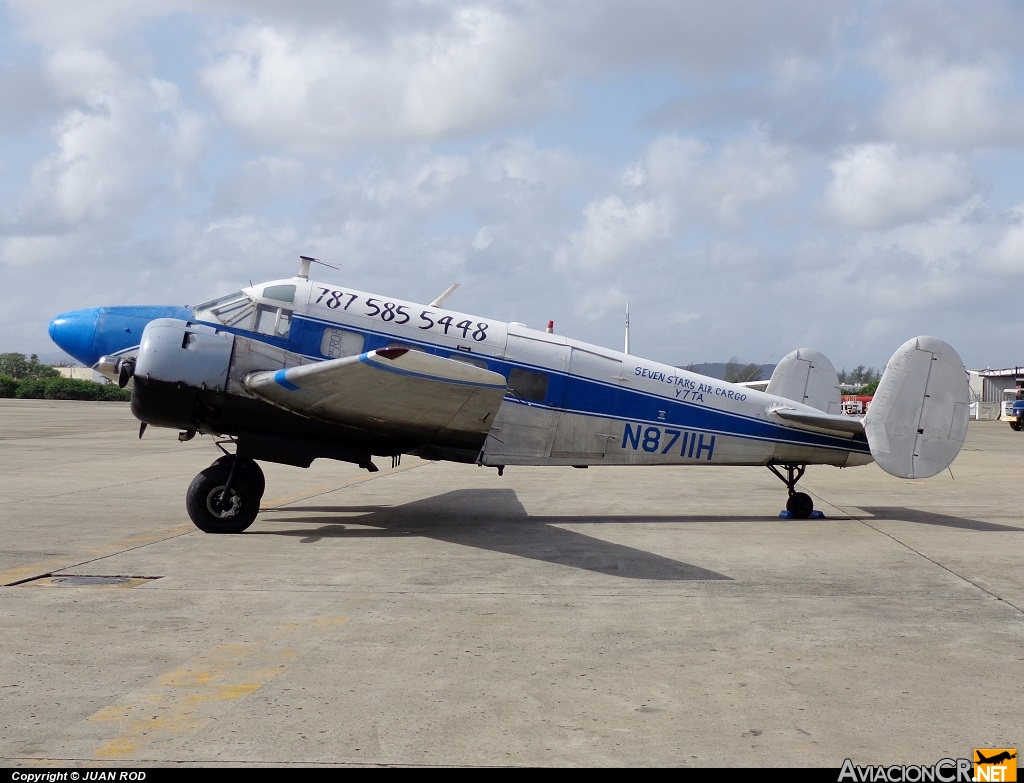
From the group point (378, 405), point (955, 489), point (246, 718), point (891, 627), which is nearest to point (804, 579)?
point (891, 627)

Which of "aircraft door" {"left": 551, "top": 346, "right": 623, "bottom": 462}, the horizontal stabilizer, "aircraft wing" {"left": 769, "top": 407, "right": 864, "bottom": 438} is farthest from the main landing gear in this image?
the horizontal stabilizer

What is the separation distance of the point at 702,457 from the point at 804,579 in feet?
15.5

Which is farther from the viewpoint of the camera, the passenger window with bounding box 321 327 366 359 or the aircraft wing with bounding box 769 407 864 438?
the aircraft wing with bounding box 769 407 864 438

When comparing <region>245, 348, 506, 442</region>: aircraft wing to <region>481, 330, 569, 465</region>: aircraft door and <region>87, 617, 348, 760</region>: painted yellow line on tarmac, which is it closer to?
<region>481, 330, 569, 465</region>: aircraft door

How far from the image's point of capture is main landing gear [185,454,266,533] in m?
12.1

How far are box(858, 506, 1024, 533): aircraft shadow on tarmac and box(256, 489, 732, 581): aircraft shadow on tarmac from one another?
144 inches

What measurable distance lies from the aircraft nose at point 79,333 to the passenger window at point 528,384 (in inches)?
223

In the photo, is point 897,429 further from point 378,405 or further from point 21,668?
point 21,668

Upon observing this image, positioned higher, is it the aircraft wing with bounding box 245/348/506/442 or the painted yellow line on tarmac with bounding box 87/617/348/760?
the aircraft wing with bounding box 245/348/506/442

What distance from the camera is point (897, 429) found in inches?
550

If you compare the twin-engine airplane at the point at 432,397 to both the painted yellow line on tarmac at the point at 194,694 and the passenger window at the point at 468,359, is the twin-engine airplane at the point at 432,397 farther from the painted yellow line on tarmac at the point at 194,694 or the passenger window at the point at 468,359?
the painted yellow line on tarmac at the point at 194,694

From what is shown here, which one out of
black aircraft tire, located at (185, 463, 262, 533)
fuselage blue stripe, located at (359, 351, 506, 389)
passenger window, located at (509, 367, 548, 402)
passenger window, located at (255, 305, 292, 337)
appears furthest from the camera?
passenger window, located at (509, 367, 548, 402)

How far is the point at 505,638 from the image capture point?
702cm

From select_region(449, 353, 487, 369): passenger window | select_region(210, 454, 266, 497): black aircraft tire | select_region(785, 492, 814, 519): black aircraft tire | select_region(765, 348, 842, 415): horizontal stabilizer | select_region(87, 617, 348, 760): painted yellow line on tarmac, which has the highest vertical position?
select_region(765, 348, 842, 415): horizontal stabilizer
